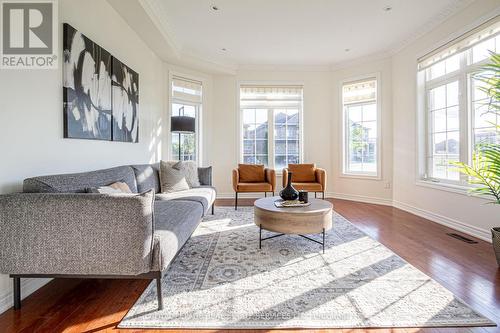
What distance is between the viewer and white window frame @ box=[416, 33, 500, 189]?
3328 millimetres

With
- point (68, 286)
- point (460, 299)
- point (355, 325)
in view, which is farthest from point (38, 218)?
point (460, 299)

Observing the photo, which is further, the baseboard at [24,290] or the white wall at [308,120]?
the white wall at [308,120]

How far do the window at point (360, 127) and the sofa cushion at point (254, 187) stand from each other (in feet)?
6.73

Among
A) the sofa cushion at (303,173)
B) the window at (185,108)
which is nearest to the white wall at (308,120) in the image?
the window at (185,108)

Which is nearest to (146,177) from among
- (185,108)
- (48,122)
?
(48,122)

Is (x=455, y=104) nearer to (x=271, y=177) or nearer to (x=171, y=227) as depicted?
(x=271, y=177)

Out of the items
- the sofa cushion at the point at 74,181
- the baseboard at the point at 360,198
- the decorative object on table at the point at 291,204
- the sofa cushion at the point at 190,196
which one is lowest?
the baseboard at the point at 360,198

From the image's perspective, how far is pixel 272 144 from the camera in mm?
5895

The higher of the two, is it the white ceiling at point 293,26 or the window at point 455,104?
the white ceiling at point 293,26

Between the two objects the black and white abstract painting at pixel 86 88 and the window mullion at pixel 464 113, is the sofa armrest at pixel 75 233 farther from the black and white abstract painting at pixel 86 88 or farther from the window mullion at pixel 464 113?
the window mullion at pixel 464 113

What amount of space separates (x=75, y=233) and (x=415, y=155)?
15.5 feet

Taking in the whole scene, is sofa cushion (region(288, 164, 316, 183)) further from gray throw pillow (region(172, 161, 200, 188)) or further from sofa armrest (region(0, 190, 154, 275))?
sofa armrest (region(0, 190, 154, 275))

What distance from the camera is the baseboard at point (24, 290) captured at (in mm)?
1668

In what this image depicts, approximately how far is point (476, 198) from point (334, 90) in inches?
136
